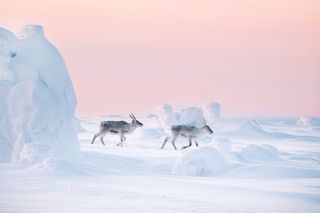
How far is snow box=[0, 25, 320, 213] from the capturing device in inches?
658

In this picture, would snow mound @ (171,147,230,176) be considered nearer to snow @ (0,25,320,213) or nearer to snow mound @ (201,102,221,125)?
snow @ (0,25,320,213)

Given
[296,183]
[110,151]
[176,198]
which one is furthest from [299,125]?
[176,198]

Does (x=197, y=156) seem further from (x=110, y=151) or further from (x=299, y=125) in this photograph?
(x=299, y=125)

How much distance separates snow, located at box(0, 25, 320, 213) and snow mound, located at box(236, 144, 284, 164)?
1.54ft

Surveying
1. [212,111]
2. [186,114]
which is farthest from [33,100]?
[212,111]

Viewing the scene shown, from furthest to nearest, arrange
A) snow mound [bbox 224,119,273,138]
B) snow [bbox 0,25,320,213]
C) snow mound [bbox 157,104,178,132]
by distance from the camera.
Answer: snow mound [bbox 224,119,273,138] < snow mound [bbox 157,104,178,132] < snow [bbox 0,25,320,213]

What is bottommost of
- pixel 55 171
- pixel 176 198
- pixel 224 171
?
pixel 176 198

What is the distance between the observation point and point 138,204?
1633 centimetres

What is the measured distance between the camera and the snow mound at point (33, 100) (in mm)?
24547

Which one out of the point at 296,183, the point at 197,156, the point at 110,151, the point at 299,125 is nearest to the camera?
the point at 296,183

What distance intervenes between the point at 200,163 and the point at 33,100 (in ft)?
28.9

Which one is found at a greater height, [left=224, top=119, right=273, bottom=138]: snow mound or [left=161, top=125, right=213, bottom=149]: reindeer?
[left=224, top=119, right=273, bottom=138]: snow mound

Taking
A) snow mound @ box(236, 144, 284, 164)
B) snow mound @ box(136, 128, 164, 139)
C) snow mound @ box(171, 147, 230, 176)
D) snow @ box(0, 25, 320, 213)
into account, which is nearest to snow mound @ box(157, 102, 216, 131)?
snow mound @ box(136, 128, 164, 139)

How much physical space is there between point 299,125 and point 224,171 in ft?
280
